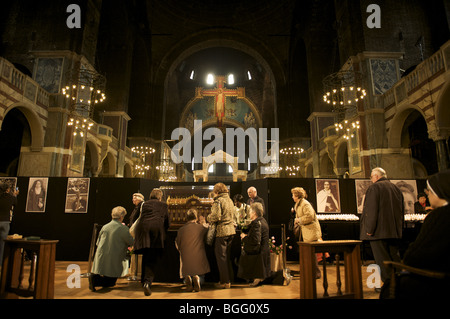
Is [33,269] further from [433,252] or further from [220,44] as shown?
[220,44]

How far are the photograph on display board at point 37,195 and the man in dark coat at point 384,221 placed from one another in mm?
7281

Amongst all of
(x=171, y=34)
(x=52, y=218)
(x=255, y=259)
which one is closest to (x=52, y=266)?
(x=255, y=259)

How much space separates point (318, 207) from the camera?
7062mm

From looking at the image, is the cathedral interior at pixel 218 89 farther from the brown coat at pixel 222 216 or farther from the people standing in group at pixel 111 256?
the brown coat at pixel 222 216

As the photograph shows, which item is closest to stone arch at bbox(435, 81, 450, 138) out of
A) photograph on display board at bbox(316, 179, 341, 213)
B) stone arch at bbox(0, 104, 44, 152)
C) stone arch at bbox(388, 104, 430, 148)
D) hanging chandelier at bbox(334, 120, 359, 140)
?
stone arch at bbox(388, 104, 430, 148)

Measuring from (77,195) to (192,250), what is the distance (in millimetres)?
4453

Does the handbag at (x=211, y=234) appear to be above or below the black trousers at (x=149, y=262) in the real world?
above

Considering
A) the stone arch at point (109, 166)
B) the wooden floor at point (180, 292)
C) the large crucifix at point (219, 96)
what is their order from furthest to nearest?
the large crucifix at point (219, 96), the stone arch at point (109, 166), the wooden floor at point (180, 292)

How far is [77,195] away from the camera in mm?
7250

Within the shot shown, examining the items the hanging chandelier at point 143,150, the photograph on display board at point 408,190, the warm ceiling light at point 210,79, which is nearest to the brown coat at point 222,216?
the photograph on display board at point 408,190

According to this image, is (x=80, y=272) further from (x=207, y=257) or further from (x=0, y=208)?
(x=207, y=257)

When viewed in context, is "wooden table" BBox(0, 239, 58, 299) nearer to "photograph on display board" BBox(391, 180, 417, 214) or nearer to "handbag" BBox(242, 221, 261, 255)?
"handbag" BBox(242, 221, 261, 255)

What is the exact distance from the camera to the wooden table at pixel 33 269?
3127 millimetres

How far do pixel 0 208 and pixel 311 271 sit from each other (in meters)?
4.93
